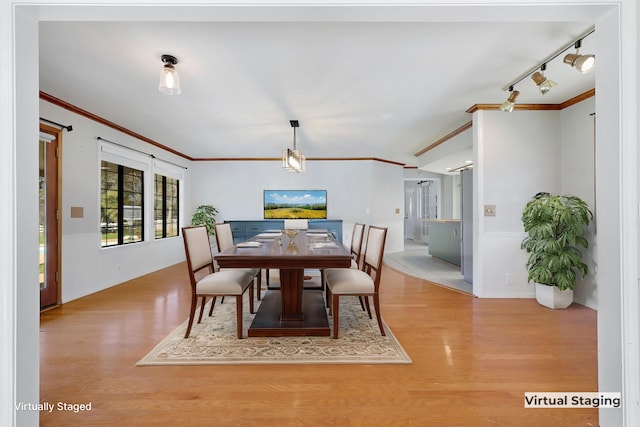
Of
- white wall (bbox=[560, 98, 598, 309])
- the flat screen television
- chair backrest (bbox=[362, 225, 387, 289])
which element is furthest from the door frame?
white wall (bbox=[560, 98, 598, 309])

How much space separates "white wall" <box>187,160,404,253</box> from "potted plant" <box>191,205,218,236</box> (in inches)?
6.9

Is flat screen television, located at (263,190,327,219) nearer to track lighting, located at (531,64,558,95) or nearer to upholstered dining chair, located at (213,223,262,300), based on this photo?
upholstered dining chair, located at (213,223,262,300)

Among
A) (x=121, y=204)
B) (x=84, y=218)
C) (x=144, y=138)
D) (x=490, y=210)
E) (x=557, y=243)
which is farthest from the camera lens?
(x=144, y=138)

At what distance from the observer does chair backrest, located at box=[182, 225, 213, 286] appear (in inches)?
101

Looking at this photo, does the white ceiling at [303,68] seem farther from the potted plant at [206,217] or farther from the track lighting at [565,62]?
the potted plant at [206,217]

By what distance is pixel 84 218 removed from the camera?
150 inches

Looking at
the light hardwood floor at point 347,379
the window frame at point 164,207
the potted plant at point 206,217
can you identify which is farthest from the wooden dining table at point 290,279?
the potted plant at point 206,217

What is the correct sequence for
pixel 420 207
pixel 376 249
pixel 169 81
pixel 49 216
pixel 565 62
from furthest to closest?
pixel 420 207, pixel 49 216, pixel 376 249, pixel 565 62, pixel 169 81

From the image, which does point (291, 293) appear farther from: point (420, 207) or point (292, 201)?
point (420, 207)

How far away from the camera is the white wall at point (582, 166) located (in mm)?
3256

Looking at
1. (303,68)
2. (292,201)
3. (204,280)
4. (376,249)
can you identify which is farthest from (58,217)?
(292,201)

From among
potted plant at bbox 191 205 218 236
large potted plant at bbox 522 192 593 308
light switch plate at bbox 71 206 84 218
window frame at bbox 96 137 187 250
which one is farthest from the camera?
potted plant at bbox 191 205 218 236

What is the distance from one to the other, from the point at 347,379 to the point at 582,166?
12.0ft

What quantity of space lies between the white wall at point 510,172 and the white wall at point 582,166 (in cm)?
9
